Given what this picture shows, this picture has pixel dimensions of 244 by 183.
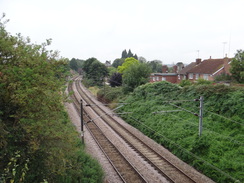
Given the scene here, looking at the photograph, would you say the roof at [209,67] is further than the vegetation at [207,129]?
Yes

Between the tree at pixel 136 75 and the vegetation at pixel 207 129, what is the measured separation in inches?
393

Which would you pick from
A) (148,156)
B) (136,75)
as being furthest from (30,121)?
(136,75)

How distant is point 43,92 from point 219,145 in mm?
13483

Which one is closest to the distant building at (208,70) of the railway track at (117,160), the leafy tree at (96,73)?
the leafy tree at (96,73)

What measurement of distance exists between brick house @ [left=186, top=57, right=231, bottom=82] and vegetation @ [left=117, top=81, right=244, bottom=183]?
49.2 ft

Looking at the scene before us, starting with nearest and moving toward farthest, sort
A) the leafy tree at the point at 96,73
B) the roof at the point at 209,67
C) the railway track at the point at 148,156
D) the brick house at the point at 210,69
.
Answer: the railway track at the point at 148,156, the brick house at the point at 210,69, the roof at the point at 209,67, the leafy tree at the point at 96,73

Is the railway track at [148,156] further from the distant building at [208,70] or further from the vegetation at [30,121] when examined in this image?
the distant building at [208,70]

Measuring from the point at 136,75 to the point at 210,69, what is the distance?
15.1 meters

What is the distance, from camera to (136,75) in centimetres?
3828

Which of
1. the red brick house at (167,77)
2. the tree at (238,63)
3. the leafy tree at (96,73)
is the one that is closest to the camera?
the tree at (238,63)

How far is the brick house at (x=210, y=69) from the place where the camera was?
128ft

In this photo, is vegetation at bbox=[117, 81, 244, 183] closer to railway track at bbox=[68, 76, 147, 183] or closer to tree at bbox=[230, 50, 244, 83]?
railway track at bbox=[68, 76, 147, 183]

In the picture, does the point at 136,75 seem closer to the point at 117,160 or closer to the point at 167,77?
the point at 167,77

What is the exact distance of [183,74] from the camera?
157ft
